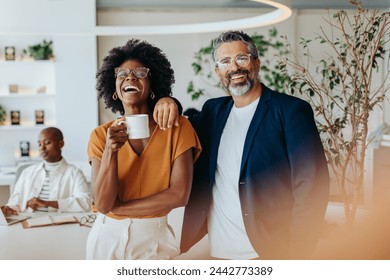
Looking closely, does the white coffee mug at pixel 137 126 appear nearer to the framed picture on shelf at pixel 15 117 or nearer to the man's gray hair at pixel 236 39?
the man's gray hair at pixel 236 39

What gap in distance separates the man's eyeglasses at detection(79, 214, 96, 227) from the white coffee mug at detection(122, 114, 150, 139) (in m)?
0.43

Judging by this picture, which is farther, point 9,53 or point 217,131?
point 9,53

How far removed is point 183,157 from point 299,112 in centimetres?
50

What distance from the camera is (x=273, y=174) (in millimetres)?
2125

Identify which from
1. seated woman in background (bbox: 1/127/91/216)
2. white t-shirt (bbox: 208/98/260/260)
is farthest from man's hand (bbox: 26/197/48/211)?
white t-shirt (bbox: 208/98/260/260)

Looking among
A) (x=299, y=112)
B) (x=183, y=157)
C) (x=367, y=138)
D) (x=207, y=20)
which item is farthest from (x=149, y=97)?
(x=367, y=138)

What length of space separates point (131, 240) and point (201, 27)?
3.04ft

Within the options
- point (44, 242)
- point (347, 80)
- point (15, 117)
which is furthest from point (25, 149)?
point (347, 80)

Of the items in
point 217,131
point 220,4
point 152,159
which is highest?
point 220,4

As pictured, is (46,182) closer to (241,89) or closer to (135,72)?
(135,72)

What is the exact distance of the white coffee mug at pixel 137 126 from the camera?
204cm

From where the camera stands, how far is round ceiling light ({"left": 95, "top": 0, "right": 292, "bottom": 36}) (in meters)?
1.87
